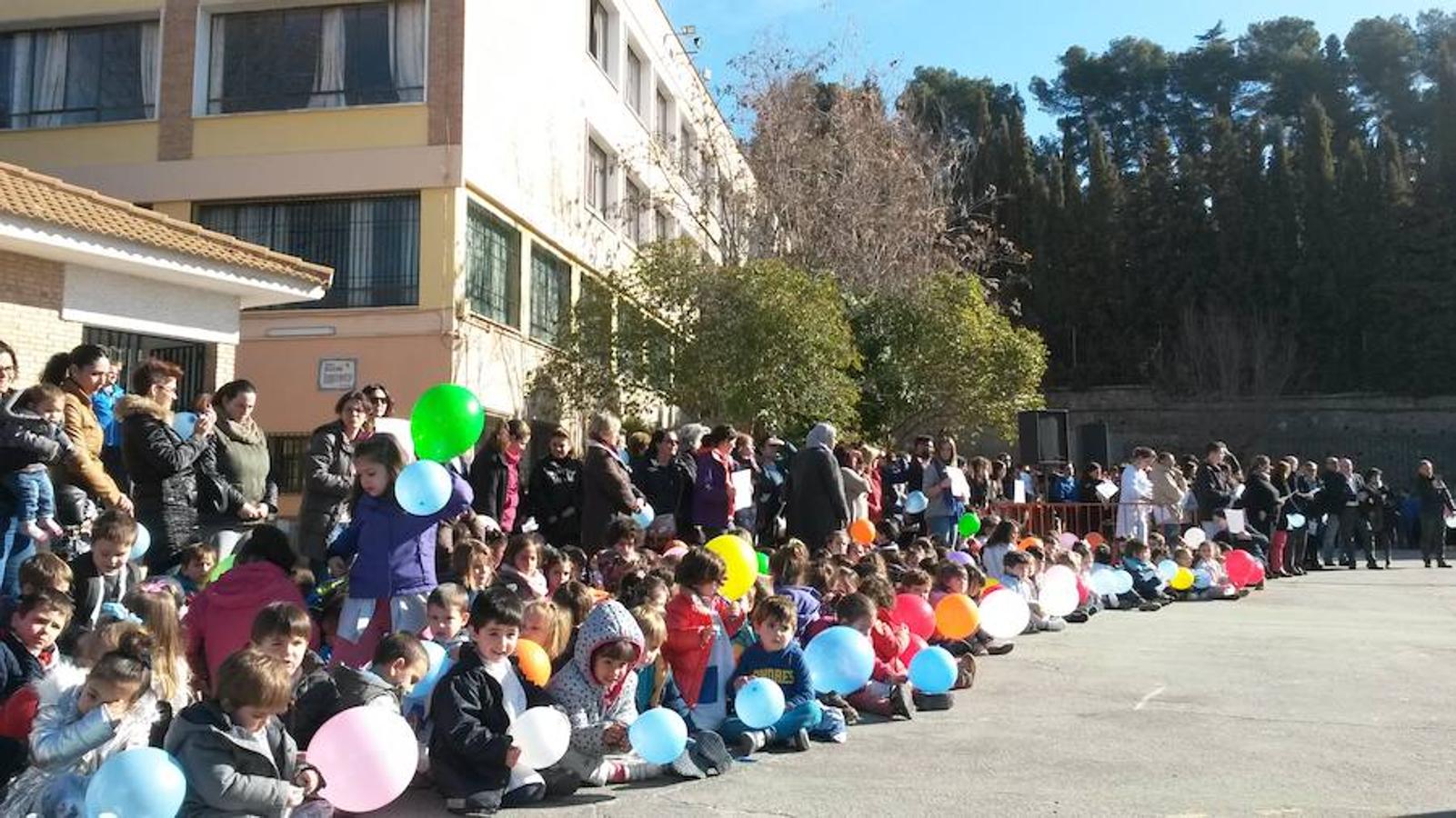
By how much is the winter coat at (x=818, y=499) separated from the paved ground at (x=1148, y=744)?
6.37ft

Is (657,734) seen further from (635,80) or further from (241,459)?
(635,80)

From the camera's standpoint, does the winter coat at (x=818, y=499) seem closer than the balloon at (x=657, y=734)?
No

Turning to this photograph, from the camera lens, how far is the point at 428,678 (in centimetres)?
580

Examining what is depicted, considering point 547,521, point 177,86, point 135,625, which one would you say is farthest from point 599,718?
point 177,86

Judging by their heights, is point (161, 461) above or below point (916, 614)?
above

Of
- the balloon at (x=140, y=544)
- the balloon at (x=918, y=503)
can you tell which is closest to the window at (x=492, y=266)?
the balloon at (x=918, y=503)

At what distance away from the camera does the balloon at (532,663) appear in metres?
5.95

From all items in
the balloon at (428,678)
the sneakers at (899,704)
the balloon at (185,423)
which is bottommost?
the sneakers at (899,704)

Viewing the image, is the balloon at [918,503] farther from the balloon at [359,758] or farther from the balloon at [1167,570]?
the balloon at [359,758]

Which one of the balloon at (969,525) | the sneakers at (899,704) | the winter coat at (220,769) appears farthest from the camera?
the balloon at (969,525)

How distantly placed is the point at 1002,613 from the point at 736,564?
6.89 feet

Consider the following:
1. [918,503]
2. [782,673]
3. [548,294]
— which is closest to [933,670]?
[782,673]

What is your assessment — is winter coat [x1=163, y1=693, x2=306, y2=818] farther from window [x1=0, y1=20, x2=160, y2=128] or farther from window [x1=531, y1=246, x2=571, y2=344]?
window [x1=531, y1=246, x2=571, y2=344]

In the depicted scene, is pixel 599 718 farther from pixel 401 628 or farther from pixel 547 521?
pixel 547 521
